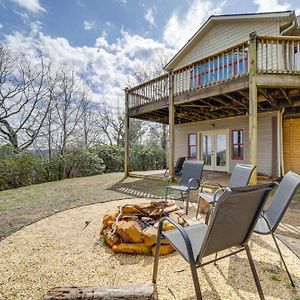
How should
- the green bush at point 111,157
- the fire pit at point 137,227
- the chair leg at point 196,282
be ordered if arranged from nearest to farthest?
the chair leg at point 196,282
the fire pit at point 137,227
the green bush at point 111,157

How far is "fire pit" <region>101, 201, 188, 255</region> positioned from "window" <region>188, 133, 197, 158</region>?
778 cm

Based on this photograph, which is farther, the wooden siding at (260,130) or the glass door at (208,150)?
the glass door at (208,150)

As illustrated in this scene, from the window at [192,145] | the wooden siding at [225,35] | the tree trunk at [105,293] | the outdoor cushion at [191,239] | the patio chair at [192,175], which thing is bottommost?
the tree trunk at [105,293]

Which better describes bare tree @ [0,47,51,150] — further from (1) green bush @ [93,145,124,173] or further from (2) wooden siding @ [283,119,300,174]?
(2) wooden siding @ [283,119,300,174]

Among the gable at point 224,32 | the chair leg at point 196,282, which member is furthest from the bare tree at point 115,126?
the chair leg at point 196,282

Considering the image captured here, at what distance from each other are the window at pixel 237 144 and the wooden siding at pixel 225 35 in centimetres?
398

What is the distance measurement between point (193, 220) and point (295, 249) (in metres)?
1.52

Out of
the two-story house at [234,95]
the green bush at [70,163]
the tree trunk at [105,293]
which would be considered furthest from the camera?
the green bush at [70,163]

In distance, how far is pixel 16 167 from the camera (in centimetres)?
775

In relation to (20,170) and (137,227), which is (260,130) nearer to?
(137,227)

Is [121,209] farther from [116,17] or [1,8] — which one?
[1,8]

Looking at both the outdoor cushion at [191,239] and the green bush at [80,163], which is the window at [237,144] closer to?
the green bush at [80,163]

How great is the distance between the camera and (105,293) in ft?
→ 5.22

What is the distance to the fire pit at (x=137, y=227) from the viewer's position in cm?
257
